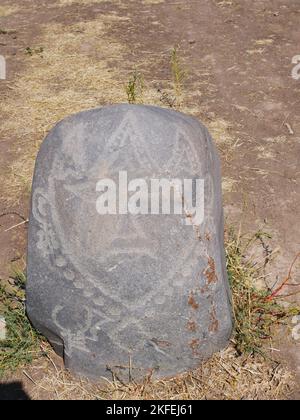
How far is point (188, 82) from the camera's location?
21.4ft

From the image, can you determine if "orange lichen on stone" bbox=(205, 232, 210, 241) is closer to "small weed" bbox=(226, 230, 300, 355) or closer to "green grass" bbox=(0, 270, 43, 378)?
"small weed" bbox=(226, 230, 300, 355)

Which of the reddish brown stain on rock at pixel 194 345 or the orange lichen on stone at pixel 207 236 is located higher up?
the orange lichen on stone at pixel 207 236

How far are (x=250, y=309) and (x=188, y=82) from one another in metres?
3.68

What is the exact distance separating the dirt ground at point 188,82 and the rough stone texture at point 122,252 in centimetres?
85

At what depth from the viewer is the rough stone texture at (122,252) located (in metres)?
2.82

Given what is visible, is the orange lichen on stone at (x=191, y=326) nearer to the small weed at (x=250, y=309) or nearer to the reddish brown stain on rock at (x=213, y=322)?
the reddish brown stain on rock at (x=213, y=322)

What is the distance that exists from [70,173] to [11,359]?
120 cm

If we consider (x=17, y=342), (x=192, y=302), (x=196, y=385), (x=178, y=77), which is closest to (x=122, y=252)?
(x=192, y=302)

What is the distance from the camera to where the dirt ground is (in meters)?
4.64

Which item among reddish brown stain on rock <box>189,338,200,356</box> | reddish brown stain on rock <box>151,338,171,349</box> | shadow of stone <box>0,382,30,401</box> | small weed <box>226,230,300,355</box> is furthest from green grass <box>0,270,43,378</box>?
small weed <box>226,230,300,355</box>

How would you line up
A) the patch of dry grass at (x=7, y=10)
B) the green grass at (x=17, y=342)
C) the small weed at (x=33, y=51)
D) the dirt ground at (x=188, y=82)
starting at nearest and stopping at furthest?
the green grass at (x=17, y=342) → the dirt ground at (x=188, y=82) → the small weed at (x=33, y=51) → the patch of dry grass at (x=7, y=10)

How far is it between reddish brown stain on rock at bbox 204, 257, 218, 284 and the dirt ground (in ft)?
2.54

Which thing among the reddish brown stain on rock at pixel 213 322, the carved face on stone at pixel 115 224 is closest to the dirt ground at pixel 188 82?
the reddish brown stain on rock at pixel 213 322
